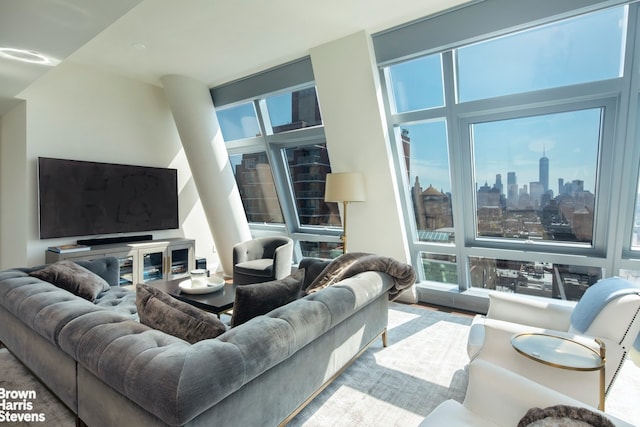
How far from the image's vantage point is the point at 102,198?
4824mm

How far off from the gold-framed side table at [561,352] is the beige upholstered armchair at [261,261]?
2.97 metres

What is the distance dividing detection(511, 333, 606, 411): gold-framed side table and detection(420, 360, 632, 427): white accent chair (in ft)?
1.31

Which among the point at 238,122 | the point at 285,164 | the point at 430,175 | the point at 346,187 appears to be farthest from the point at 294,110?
the point at 430,175

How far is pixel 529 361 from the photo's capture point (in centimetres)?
200

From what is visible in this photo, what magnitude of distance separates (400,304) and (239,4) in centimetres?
386

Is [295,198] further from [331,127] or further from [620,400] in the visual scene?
[620,400]

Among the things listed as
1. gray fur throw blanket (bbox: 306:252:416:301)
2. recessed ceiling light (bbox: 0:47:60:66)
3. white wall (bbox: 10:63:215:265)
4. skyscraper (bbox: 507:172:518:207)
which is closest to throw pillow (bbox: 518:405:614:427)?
gray fur throw blanket (bbox: 306:252:416:301)

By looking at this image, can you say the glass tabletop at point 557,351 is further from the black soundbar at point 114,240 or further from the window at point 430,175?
the black soundbar at point 114,240

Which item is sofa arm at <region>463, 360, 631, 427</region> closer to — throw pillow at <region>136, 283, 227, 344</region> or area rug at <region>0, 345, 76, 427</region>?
throw pillow at <region>136, 283, 227, 344</region>

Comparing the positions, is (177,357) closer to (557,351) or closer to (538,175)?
(557,351)

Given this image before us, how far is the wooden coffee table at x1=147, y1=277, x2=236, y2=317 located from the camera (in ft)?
9.64

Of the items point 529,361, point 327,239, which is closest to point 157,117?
point 327,239

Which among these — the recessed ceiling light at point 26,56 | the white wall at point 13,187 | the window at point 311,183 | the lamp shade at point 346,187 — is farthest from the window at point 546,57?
the white wall at point 13,187

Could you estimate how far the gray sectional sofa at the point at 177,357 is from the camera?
4.39 ft
